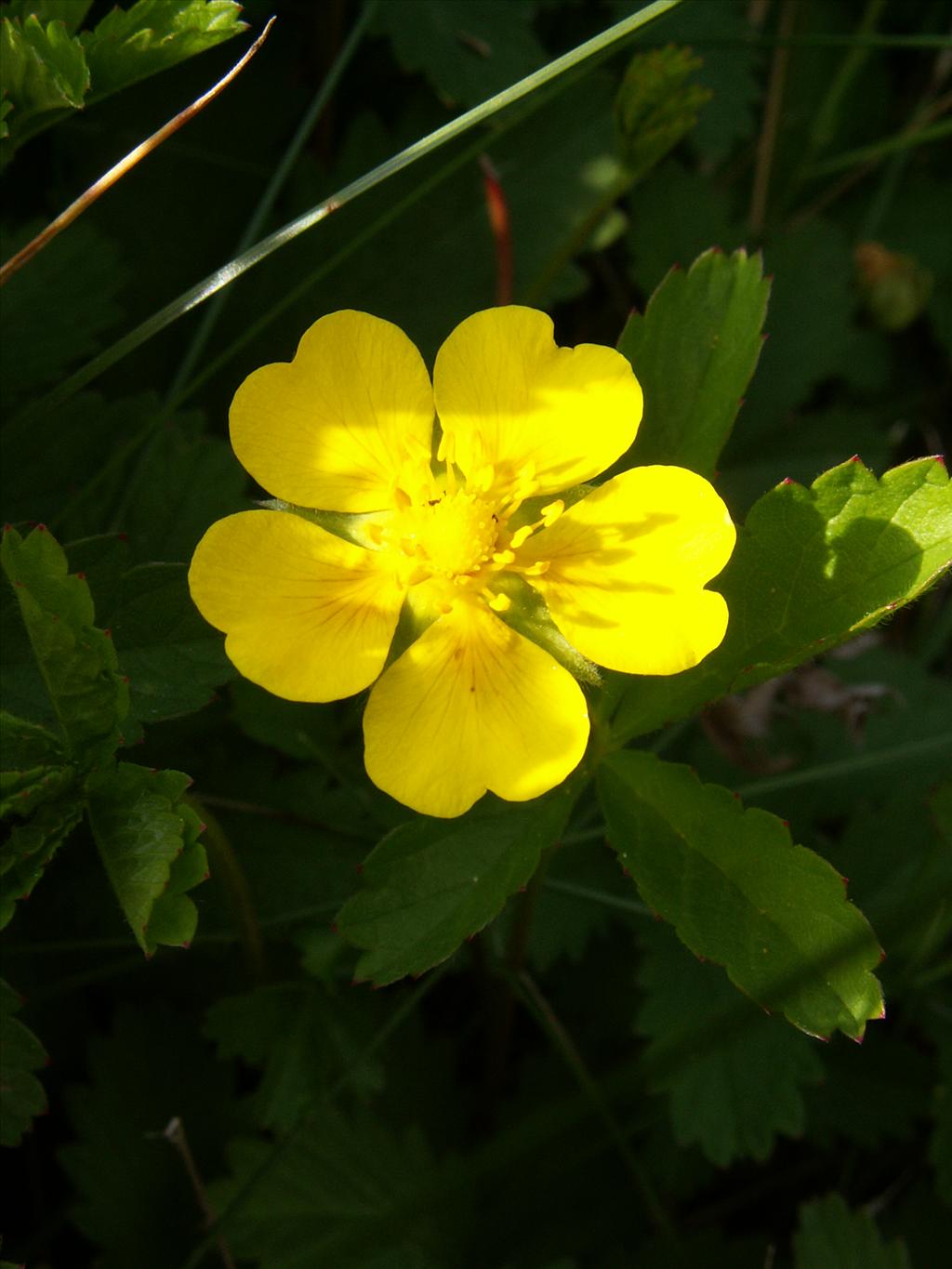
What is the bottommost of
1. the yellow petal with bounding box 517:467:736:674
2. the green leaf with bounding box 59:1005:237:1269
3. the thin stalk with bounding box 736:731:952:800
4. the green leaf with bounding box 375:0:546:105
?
the thin stalk with bounding box 736:731:952:800

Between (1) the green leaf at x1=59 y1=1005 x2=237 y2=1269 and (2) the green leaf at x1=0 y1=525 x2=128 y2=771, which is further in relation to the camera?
(1) the green leaf at x1=59 y1=1005 x2=237 y2=1269

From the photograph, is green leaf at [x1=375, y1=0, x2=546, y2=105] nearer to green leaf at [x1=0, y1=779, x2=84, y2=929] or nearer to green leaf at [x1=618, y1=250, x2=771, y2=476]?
green leaf at [x1=618, y1=250, x2=771, y2=476]

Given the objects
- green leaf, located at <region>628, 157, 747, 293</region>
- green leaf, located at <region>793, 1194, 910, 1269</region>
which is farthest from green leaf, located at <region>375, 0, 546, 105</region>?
green leaf, located at <region>793, 1194, 910, 1269</region>

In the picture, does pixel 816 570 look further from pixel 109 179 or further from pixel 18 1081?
pixel 18 1081

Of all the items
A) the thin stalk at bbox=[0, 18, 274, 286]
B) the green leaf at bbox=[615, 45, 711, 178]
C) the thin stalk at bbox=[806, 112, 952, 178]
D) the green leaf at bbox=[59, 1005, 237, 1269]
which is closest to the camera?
the thin stalk at bbox=[0, 18, 274, 286]

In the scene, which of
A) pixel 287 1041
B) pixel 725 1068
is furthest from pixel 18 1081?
pixel 725 1068
